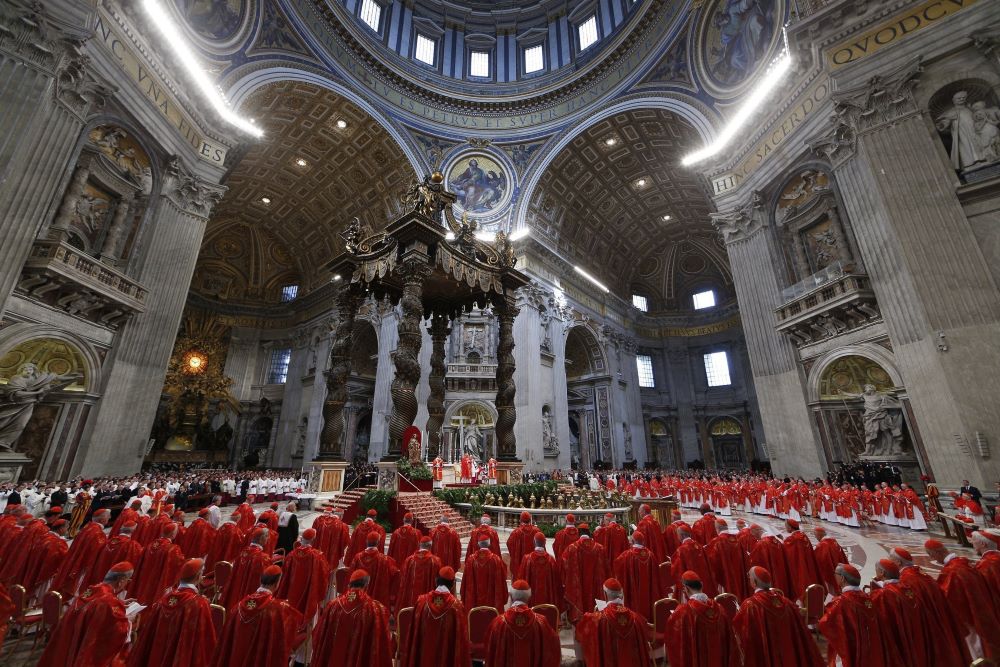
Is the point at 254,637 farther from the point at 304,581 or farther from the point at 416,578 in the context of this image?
the point at 416,578

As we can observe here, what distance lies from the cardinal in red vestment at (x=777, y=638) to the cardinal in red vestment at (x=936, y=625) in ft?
2.56

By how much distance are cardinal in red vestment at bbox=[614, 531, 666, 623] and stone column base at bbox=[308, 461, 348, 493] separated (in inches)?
273

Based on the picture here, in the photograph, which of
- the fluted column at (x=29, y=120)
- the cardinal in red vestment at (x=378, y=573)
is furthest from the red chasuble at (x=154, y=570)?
the fluted column at (x=29, y=120)

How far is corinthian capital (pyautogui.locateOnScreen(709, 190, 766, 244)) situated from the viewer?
13852 mm

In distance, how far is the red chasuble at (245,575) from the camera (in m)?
3.54

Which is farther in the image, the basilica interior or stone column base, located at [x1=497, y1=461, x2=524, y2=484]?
stone column base, located at [x1=497, y1=461, x2=524, y2=484]

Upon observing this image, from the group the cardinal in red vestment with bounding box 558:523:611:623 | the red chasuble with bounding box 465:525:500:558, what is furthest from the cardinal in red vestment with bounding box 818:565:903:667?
the red chasuble with bounding box 465:525:500:558

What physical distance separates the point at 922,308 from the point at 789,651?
9.76 m

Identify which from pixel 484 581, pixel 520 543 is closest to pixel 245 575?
pixel 484 581

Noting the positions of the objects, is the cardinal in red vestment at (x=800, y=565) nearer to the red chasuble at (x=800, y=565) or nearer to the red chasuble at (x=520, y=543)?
the red chasuble at (x=800, y=565)

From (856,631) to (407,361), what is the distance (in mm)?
6715

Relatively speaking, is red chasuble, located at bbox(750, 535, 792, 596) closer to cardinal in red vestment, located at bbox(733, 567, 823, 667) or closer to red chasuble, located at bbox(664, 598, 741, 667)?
cardinal in red vestment, located at bbox(733, 567, 823, 667)

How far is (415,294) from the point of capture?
8.30 meters

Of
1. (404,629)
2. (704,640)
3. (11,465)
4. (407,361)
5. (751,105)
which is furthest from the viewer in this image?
(751,105)
